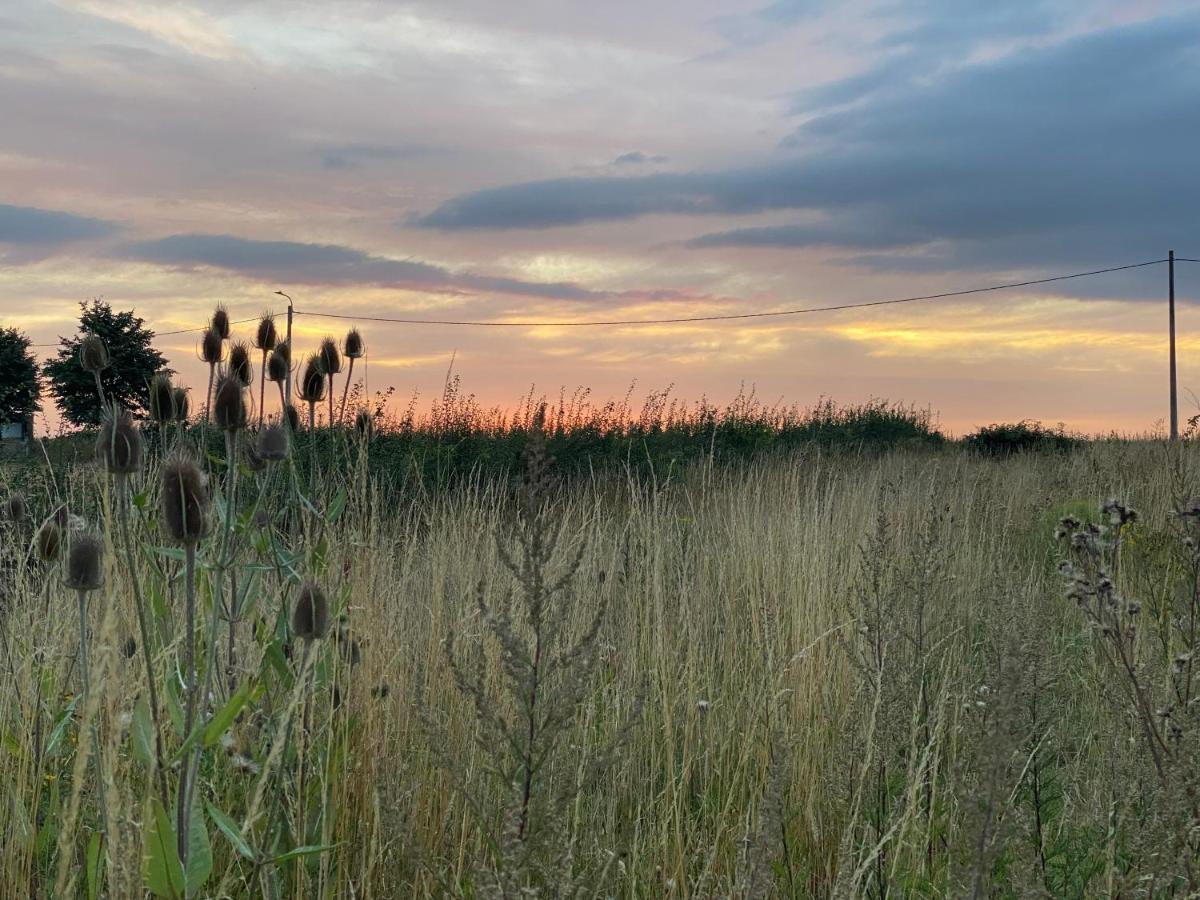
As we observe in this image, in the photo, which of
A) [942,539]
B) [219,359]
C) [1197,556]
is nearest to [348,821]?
[219,359]

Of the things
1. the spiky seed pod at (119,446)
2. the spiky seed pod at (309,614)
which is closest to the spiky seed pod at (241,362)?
the spiky seed pod at (119,446)

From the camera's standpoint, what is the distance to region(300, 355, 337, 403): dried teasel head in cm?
278

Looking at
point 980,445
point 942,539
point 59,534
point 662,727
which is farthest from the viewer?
point 980,445

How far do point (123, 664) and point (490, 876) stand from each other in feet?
5.16

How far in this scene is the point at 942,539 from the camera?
700 cm

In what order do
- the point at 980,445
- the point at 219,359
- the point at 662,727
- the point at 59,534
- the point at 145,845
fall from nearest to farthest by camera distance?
the point at 145,845
the point at 59,534
the point at 219,359
the point at 662,727
the point at 980,445

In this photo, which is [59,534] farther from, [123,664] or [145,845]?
[145,845]

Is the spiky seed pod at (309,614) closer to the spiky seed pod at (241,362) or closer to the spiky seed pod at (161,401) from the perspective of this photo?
the spiky seed pod at (161,401)

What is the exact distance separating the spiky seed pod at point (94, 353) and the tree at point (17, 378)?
102 feet

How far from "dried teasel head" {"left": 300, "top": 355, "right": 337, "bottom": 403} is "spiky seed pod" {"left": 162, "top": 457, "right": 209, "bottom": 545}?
3.49 ft

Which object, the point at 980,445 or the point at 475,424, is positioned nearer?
the point at 475,424

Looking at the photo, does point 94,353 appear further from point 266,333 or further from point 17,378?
point 17,378

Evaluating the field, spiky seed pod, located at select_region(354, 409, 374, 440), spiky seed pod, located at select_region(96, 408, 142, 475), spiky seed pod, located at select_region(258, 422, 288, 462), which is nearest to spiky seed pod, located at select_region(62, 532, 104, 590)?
the field

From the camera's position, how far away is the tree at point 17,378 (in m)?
30.3
